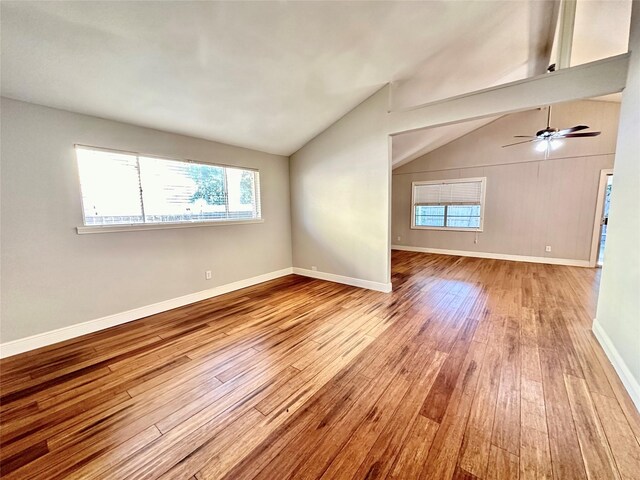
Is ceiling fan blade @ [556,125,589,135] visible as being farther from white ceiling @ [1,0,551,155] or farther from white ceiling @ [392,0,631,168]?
white ceiling @ [1,0,551,155]

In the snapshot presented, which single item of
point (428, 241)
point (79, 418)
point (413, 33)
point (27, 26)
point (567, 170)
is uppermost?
point (413, 33)

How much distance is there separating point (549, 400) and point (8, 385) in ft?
13.1

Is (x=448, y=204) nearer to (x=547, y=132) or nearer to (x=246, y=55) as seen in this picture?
(x=547, y=132)

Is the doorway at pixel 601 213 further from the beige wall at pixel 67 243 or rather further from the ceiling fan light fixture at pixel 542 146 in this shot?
the beige wall at pixel 67 243

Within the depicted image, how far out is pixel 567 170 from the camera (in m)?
5.26

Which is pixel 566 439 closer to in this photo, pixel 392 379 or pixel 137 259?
pixel 392 379

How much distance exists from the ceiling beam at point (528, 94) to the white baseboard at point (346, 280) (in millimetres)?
2327

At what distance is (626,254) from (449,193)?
504cm

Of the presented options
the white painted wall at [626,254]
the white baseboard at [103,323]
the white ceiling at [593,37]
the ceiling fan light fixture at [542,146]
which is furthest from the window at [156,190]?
the ceiling fan light fixture at [542,146]

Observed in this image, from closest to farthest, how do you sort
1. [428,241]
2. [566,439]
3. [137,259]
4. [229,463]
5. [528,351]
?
[229,463]
[566,439]
[528,351]
[137,259]
[428,241]

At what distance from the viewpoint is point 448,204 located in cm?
675

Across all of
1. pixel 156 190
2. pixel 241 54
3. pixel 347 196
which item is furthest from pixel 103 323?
pixel 347 196

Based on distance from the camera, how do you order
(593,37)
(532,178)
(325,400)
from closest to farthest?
(325,400), (593,37), (532,178)

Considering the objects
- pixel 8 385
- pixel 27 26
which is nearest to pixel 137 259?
pixel 8 385
